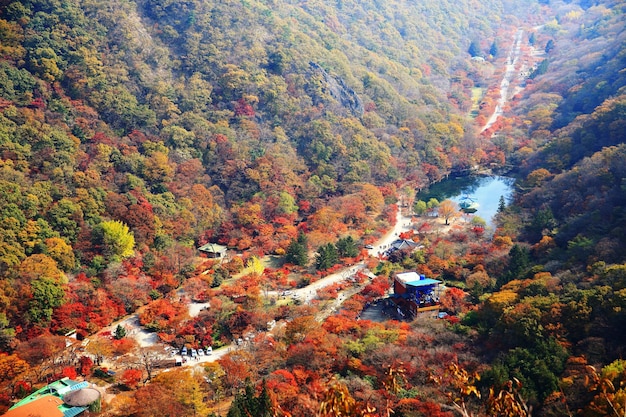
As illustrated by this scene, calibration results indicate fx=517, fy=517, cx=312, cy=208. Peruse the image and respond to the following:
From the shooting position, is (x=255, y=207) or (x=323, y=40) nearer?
(x=255, y=207)

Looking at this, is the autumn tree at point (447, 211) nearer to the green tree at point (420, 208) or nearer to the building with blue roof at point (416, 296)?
the green tree at point (420, 208)

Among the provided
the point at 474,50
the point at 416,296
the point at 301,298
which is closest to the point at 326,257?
the point at 301,298

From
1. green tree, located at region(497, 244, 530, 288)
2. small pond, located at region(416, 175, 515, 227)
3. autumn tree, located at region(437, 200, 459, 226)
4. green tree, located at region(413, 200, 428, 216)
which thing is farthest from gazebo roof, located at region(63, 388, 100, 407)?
small pond, located at region(416, 175, 515, 227)

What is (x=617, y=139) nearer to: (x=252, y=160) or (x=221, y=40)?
(x=252, y=160)

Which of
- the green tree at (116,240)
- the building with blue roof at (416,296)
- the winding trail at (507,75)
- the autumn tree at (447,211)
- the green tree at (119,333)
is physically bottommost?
the green tree at (119,333)

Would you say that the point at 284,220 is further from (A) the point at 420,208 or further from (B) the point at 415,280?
(B) the point at 415,280

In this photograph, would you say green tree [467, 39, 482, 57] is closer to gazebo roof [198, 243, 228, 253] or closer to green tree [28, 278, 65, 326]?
gazebo roof [198, 243, 228, 253]

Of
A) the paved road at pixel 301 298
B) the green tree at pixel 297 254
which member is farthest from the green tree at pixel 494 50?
the green tree at pixel 297 254

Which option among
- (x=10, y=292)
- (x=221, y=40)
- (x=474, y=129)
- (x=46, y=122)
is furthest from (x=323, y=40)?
(x=10, y=292)
